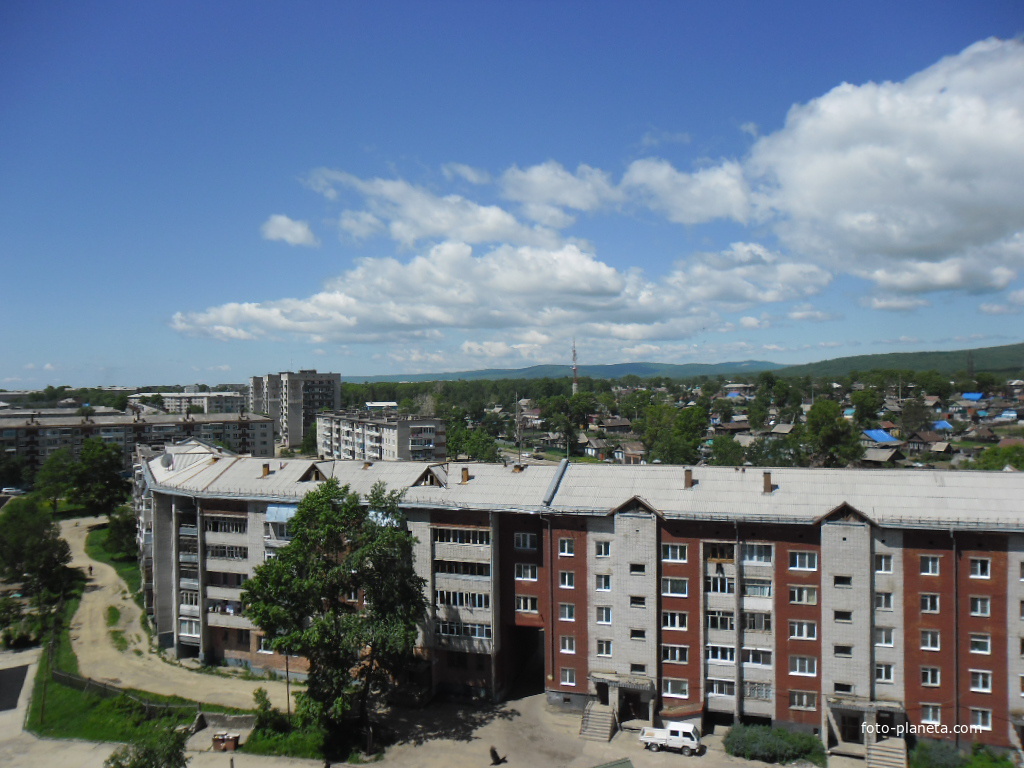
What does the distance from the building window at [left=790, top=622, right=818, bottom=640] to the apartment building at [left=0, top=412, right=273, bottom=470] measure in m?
93.1

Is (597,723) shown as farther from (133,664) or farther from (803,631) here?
(133,664)

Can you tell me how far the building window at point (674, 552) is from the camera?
114 ft

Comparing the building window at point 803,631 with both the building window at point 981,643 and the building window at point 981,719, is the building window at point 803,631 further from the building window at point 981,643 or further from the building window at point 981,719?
the building window at point 981,719

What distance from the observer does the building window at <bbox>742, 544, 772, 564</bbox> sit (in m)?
33.4

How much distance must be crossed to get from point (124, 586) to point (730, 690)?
53.8 m

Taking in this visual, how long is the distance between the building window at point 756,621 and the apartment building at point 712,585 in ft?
0.35

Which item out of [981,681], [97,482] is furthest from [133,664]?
[981,681]

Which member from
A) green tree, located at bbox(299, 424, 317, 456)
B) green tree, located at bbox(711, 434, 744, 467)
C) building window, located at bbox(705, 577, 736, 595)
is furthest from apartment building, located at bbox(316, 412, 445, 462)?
building window, located at bbox(705, 577, 736, 595)

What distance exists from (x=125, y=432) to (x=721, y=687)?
113m

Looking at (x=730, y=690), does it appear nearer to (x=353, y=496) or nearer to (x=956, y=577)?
(x=956, y=577)

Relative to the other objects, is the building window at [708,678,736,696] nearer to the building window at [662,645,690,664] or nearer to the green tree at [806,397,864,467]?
the building window at [662,645,690,664]

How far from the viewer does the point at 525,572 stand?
123 ft

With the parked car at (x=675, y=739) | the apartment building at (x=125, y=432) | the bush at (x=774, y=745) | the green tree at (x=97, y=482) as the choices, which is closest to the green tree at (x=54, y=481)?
the green tree at (x=97, y=482)

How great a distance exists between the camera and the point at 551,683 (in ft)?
120
